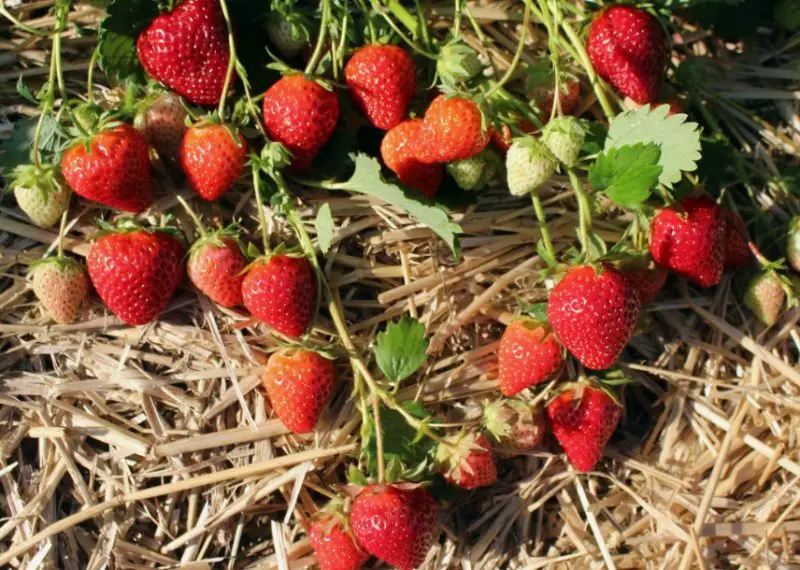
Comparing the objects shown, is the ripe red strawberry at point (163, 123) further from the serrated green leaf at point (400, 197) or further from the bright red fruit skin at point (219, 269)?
the serrated green leaf at point (400, 197)

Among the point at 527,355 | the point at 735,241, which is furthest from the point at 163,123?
the point at 735,241

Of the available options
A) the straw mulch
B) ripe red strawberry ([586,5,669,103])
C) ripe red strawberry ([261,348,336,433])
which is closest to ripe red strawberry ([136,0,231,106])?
the straw mulch

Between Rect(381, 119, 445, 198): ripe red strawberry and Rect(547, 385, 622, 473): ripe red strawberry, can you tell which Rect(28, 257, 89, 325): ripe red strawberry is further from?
Rect(547, 385, 622, 473): ripe red strawberry

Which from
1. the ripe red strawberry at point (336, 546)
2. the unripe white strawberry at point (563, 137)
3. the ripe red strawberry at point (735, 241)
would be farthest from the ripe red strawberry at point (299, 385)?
the ripe red strawberry at point (735, 241)

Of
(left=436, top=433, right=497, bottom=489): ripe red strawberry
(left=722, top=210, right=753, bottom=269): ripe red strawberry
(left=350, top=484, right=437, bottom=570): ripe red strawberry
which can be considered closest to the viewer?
(left=350, top=484, right=437, bottom=570): ripe red strawberry

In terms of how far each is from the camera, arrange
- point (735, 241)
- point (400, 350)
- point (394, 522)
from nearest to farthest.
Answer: point (394, 522)
point (400, 350)
point (735, 241)

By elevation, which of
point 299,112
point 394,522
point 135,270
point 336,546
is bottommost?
point 336,546

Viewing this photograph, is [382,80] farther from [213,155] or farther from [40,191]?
[40,191]

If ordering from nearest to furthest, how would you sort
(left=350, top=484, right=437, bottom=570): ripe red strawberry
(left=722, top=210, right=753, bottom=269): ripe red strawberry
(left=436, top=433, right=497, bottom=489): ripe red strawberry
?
(left=350, top=484, right=437, bottom=570): ripe red strawberry
(left=436, top=433, right=497, bottom=489): ripe red strawberry
(left=722, top=210, right=753, bottom=269): ripe red strawberry
